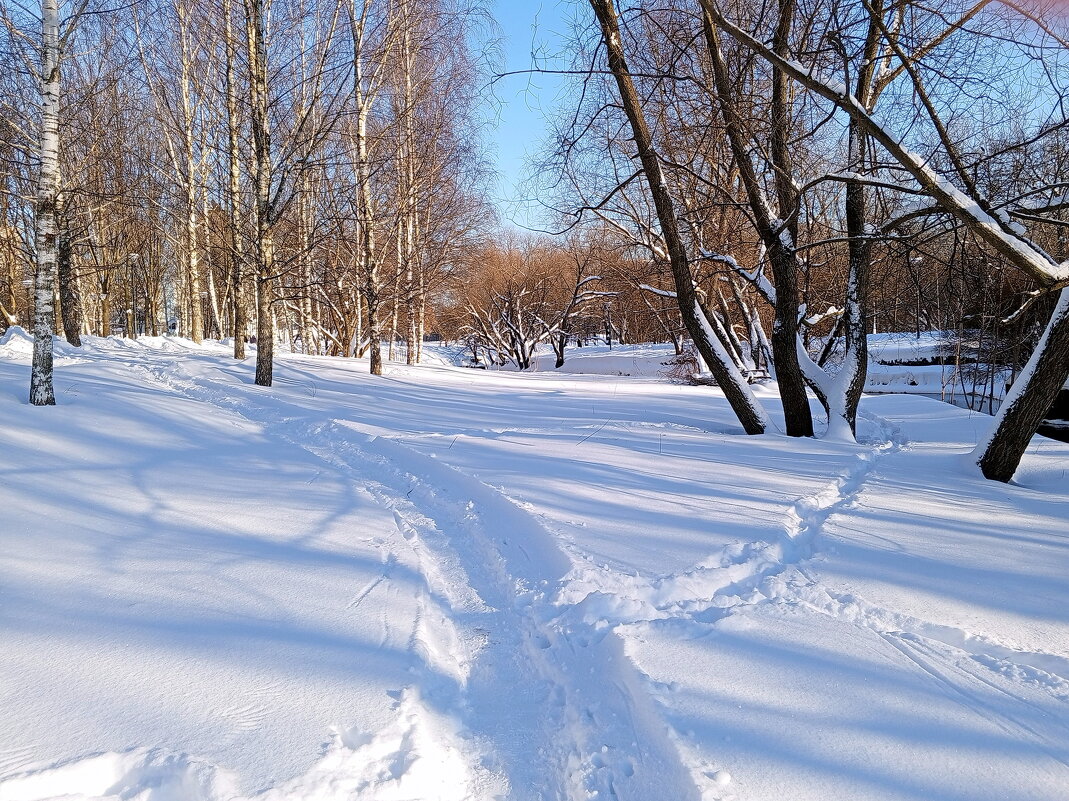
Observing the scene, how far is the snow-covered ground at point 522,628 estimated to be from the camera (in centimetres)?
197

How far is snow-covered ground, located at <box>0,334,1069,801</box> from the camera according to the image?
1.97 m

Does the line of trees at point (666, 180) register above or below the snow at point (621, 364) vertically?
above

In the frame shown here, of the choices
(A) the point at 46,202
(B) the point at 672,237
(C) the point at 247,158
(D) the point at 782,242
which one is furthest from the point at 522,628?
(C) the point at 247,158

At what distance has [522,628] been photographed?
309 centimetres

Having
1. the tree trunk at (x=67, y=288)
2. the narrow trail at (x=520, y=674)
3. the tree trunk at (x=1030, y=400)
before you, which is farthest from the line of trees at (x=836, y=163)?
the tree trunk at (x=67, y=288)

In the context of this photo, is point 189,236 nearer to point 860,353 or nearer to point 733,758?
point 860,353

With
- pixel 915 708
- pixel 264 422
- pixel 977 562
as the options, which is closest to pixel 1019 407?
pixel 977 562

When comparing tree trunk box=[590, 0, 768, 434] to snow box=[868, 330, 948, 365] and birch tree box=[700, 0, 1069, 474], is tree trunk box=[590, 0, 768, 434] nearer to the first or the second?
birch tree box=[700, 0, 1069, 474]

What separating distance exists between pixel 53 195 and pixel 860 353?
1050 cm

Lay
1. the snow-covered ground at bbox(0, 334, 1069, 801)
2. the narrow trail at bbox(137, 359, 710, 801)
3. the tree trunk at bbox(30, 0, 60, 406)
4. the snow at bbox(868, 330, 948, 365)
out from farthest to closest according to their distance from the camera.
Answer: the snow at bbox(868, 330, 948, 365), the tree trunk at bbox(30, 0, 60, 406), the narrow trail at bbox(137, 359, 710, 801), the snow-covered ground at bbox(0, 334, 1069, 801)

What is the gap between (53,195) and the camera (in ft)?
21.1

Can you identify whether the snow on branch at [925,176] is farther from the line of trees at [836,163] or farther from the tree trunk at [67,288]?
the tree trunk at [67,288]

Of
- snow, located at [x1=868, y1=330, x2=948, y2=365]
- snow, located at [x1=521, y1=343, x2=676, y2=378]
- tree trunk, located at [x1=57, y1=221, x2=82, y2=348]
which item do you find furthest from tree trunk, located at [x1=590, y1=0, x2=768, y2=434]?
snow, located at [x1=868, y1=330, x2=948, y2=365]

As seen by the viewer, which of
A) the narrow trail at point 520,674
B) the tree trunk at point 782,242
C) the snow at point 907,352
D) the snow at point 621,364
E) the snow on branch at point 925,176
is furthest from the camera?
the snow at point 621,364
